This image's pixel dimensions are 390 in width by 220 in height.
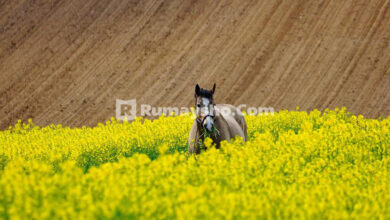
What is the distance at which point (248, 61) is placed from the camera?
91.5 ft

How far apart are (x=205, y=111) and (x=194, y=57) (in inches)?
831

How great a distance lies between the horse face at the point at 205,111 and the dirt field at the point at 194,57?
16259 millimetres

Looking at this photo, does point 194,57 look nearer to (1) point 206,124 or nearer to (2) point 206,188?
(1) point 206,124

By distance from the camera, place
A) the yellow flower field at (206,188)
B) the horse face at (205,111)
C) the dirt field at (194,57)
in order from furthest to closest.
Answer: the dirt field at (194,57) < the horse face at (205,111) < the yellow flower field at (206,188)

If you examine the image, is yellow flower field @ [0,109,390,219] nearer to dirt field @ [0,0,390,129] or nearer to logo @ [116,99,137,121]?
dirt field @ [0,0,390,129]

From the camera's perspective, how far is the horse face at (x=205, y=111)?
8.14m

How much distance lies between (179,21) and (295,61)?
906 centimetres

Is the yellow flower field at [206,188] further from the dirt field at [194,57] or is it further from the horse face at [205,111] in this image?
the dirt field at [194,57]

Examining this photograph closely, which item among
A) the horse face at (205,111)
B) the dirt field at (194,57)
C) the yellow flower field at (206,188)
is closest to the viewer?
the yellow flower field at (206,188)

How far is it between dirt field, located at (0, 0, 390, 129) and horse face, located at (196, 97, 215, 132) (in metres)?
16.3

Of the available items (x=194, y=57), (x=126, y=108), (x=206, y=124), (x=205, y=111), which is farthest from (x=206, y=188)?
(x=194, y=57)

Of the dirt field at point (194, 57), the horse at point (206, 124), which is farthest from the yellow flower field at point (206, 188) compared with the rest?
the dirt field at point (194, 57)

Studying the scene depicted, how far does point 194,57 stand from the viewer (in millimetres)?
29062

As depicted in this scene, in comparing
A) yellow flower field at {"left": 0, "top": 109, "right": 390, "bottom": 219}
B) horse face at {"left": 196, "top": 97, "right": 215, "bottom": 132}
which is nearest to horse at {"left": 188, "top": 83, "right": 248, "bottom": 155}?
horse face at {"left": 196, "top": 97, "right": 215, "bottom": 132}
